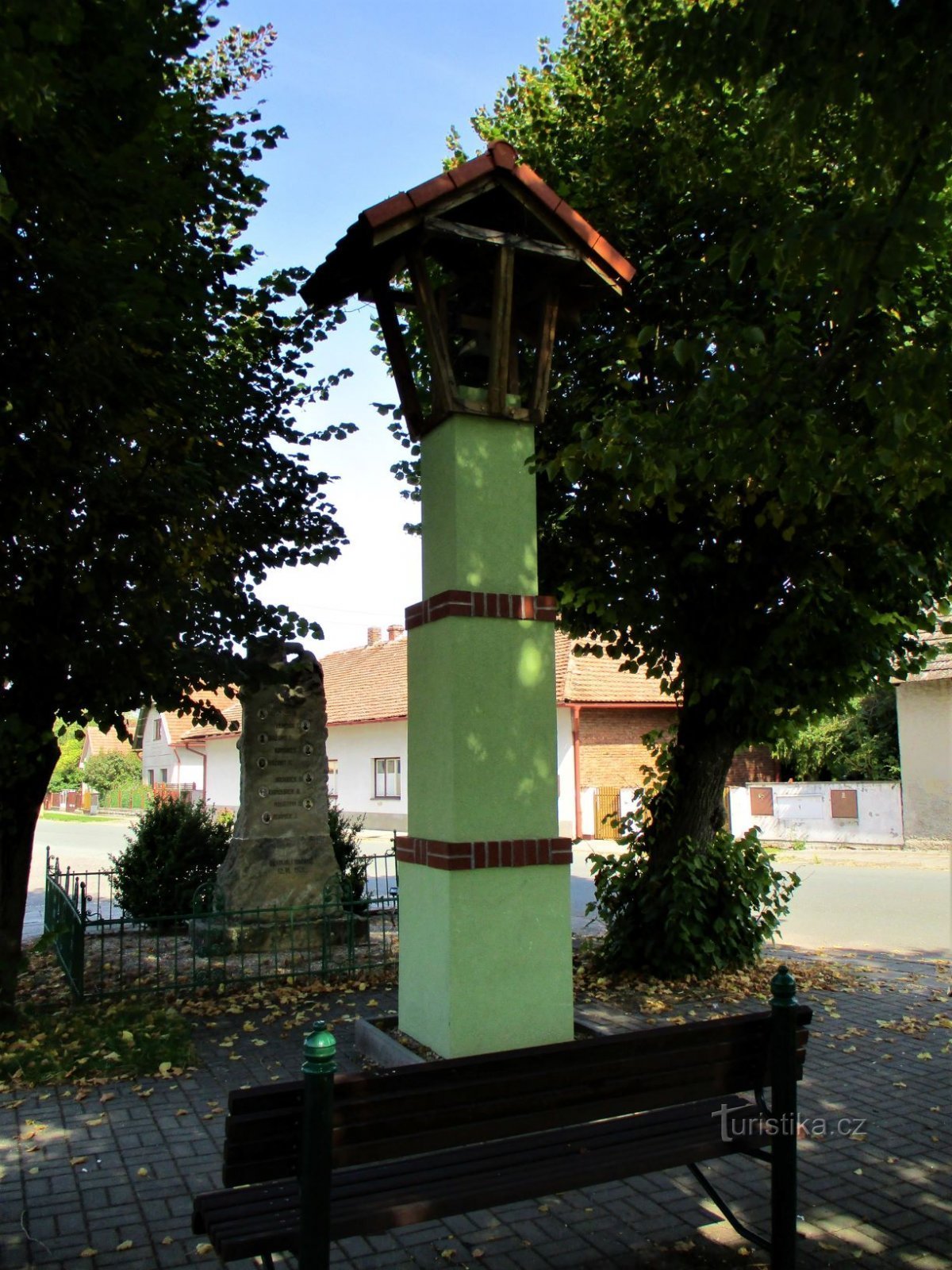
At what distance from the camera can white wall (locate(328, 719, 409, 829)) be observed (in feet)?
102

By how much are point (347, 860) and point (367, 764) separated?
20374 mm

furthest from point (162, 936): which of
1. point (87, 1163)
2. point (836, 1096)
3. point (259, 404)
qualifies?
point (836, 1096)

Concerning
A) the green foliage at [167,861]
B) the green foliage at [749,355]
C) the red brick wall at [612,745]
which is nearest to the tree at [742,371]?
the green foliage at [749,355]

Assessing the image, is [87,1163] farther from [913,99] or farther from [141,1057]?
[913,99]

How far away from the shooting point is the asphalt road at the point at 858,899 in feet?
36.3

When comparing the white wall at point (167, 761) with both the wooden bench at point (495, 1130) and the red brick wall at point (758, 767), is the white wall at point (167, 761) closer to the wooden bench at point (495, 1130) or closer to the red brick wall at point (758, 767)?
the red brick wall at point (758, 767)

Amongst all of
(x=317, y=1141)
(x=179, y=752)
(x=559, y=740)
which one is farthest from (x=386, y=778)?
(x=317, y=1141)

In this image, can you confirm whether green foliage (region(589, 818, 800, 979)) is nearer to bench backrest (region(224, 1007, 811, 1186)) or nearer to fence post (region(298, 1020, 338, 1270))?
bench backrest (region(224, 1007, 811, 1186))

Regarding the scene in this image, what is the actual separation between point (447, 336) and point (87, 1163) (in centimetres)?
457

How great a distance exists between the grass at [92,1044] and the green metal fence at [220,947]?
51cm

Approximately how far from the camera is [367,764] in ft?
107

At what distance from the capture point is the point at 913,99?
3627 mm

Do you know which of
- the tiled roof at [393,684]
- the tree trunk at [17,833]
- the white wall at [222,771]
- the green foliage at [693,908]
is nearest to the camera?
the tree trunk at [17,833]

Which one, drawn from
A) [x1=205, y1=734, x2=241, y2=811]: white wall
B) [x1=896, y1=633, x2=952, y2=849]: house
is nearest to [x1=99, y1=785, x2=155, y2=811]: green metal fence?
[x1=205, y1=734, x2=241, y2=811]: white wall
